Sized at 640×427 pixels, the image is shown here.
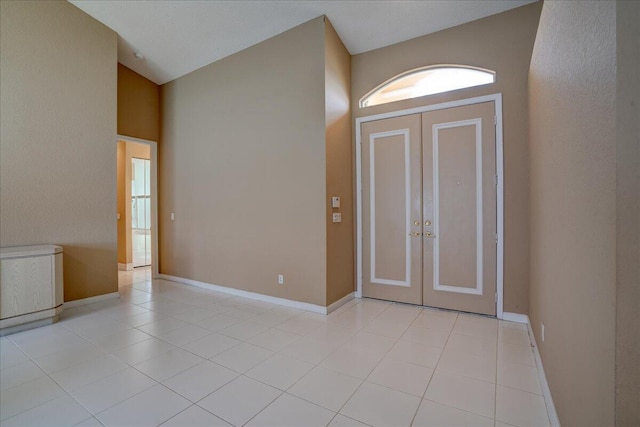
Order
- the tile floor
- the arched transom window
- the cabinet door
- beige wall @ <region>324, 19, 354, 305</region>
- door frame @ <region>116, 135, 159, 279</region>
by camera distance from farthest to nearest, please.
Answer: door frame @ <region>116, 135, 159, 279</region>
beige wall @ <region>324, 19, 354, 305</region>
the arched transom window
the cabinet door
the tile floor

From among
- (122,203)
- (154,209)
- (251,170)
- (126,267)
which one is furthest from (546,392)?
(122,203)

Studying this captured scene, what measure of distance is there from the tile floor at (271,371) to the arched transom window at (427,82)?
275 centimetres

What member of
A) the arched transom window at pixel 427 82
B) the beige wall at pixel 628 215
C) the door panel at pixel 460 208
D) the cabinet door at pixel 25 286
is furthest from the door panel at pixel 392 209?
the cabinet door at pixel 25 286

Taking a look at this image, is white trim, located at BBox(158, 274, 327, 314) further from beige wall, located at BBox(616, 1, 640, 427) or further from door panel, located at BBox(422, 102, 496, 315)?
beige wall, located at BBox(616, 1, 640, 427)

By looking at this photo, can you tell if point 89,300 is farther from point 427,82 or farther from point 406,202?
point 427,82

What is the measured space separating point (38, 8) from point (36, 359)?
13.0 ft

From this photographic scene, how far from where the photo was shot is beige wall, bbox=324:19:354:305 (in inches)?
144

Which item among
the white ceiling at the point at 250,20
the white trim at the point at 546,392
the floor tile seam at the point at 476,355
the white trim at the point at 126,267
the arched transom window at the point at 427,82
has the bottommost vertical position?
the floor tile seam at the point at 476,355

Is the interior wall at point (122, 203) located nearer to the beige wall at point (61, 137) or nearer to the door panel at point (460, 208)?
the beige wall at point (61, 137)

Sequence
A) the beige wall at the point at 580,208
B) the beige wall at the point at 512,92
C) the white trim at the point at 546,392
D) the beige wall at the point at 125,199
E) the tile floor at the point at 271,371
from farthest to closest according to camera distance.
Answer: the beige wall at the point at 125,199, the beige wall at the point at 512,92, the tile floor at the point at 271,371, the white trim at the point at 546,392, the beige wall at the point at 580,208

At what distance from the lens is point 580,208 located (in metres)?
1.31

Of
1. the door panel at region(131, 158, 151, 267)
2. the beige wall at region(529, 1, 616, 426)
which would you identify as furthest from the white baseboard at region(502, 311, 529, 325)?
the door panel at region(131, 158, 151, 267)

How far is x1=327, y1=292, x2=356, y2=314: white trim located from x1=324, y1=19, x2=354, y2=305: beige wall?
0.15 feet

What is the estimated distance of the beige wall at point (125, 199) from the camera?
617cm
